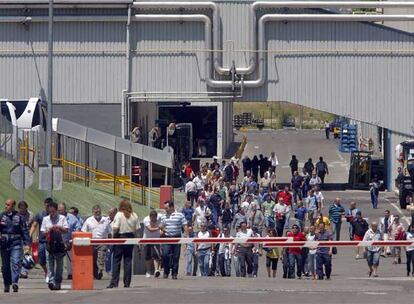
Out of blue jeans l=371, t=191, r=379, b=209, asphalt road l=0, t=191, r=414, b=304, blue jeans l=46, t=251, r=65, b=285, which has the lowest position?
asphalt road l=0, t=191, r=414, b=304

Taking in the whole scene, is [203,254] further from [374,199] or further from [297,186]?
[297,186]

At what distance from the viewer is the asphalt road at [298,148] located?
6769 centimetres

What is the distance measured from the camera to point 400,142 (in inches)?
2185

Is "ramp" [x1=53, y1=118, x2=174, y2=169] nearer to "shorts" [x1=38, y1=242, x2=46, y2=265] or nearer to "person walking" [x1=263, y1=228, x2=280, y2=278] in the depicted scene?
"person walking" [x1=263, y1=228, x2=280, y2=278]

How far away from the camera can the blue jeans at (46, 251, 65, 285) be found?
22.5 metres

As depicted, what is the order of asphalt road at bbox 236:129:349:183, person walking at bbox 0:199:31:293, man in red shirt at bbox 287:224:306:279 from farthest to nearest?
asphalt road at bbox 236:129:349:183 < man in red shirt at bbox 287:224:306:279 < person walking at bbox 0:199:31:293

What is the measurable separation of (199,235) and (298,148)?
195ft

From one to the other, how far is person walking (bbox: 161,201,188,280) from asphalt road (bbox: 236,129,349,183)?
1352 inches

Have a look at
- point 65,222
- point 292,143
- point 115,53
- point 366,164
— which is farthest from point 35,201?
point 292,143

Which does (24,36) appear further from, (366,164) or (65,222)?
(65,222)

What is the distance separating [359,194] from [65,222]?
33.0 m

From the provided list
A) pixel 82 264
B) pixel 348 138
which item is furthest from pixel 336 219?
pixel 348 138

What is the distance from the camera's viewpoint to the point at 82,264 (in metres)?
22.5

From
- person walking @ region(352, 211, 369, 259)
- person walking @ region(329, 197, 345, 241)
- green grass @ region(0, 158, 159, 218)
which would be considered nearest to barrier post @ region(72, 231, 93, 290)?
green grass @ region(0, 158, 159, 218)
